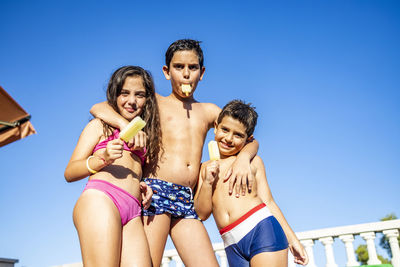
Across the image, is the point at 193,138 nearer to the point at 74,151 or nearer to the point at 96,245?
the point at 74,151

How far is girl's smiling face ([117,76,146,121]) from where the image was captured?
3330 millimetres

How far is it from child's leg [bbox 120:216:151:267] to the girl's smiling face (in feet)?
3.25

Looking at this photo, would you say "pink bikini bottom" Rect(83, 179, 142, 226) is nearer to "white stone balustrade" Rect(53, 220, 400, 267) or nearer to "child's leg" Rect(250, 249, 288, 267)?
"child's leg" Rect(250, 249, 288, 267)

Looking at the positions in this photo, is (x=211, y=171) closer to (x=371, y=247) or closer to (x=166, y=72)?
(x=166, y=72)

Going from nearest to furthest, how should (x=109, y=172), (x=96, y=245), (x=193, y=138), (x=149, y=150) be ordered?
(x=96, y=245) → (x=109, y=172) → (x=149, y=150) → (x=193, y=138)

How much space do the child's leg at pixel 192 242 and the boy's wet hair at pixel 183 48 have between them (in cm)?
175

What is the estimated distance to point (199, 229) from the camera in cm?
358

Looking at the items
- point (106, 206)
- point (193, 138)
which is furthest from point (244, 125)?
point (106, 206)

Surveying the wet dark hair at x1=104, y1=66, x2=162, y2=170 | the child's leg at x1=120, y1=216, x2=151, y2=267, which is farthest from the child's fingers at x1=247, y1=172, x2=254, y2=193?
the child's leg at x1=120, y1=216, x2=151, y2=267

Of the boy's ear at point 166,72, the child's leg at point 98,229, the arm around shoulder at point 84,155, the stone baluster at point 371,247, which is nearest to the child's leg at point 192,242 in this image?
the child's leg at point 98,229

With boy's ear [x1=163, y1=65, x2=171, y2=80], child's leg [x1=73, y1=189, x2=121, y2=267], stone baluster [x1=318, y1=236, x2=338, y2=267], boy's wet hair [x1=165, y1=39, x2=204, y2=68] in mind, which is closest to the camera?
child's leg [x1=73, y1=189, x2=121, y2=267]

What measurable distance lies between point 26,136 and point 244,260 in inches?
169

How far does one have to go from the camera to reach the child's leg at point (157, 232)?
3.25m

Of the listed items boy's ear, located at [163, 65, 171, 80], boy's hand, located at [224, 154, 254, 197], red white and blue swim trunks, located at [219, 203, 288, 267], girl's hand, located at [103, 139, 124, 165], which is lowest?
red white and blue swim trunks, located at [219, 203, 288, 267]
